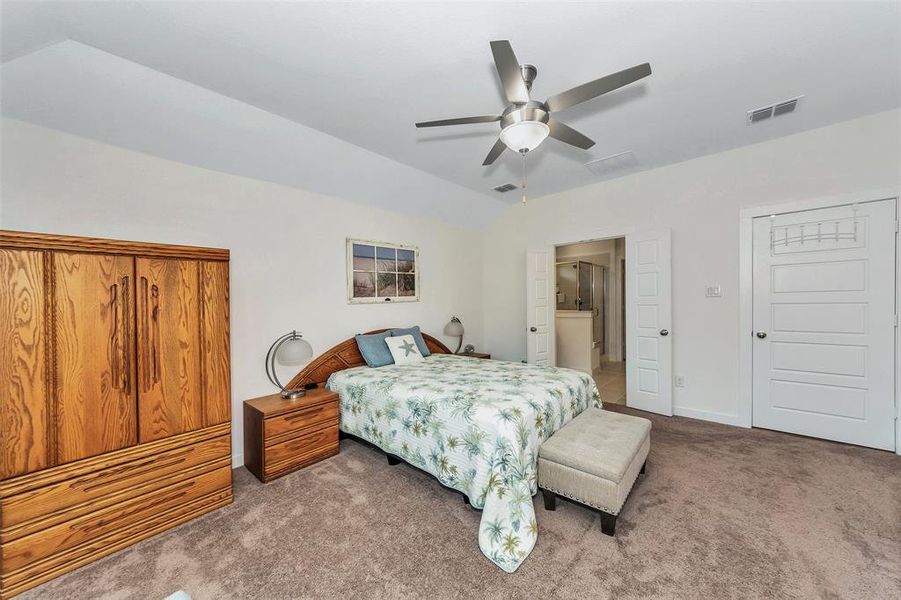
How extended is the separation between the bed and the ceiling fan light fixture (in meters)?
1.57

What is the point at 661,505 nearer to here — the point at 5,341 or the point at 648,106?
the point at 648,106

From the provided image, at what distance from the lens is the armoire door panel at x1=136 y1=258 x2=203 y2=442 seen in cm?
194

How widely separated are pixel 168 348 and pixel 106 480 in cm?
72

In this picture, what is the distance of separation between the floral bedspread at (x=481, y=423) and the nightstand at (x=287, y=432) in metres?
0.22

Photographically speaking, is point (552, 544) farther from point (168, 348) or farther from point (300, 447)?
point (168, 348)

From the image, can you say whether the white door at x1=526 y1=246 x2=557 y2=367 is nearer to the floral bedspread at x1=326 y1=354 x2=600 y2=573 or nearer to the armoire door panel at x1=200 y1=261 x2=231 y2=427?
the floral bedspread at x1=326 y1=354 x2=600 y2=573

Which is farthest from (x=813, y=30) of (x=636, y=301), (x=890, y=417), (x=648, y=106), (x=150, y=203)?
(x=150, y=203)

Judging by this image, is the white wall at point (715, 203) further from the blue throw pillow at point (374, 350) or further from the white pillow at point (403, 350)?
the blue throw pillow at point (374, 350)

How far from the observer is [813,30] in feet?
6.21

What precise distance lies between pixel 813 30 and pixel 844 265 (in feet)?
7.17

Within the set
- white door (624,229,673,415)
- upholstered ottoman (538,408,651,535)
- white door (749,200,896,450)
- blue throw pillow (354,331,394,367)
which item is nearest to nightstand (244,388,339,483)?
blue throw pillow (354,331,394,367)

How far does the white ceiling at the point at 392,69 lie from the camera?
67.8 inches

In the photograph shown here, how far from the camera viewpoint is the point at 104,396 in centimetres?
182

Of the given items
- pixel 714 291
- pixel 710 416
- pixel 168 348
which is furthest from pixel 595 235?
pixel 168 348
